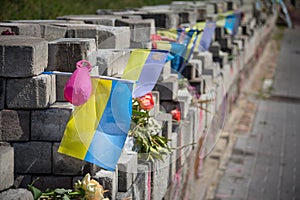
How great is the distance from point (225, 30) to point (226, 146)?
2.10 meters

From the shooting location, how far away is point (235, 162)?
32.2ft

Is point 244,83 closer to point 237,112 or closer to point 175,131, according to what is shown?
point 237,112

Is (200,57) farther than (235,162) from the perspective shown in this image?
No

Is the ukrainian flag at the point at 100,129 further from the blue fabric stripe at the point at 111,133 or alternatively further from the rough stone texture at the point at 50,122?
the rough stone texture at the point at 50,122

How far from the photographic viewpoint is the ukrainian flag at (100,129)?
12.7 feet

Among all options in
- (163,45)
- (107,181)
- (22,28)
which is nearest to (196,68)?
(163,45)

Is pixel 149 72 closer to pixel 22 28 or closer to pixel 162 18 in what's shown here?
pixel 22 28

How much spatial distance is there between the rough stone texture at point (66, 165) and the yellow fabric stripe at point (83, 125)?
0.25 m

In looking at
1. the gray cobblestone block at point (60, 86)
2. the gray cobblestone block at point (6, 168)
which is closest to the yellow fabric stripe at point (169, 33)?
the gray cobblestone block at point (60, 86)

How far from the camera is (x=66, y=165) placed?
13.7ft

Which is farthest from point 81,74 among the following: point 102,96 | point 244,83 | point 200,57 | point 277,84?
point 277,84

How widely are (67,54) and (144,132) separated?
0.77 meters

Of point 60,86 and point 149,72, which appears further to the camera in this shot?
point 149,72

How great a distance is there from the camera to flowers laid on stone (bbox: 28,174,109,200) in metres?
3.73
